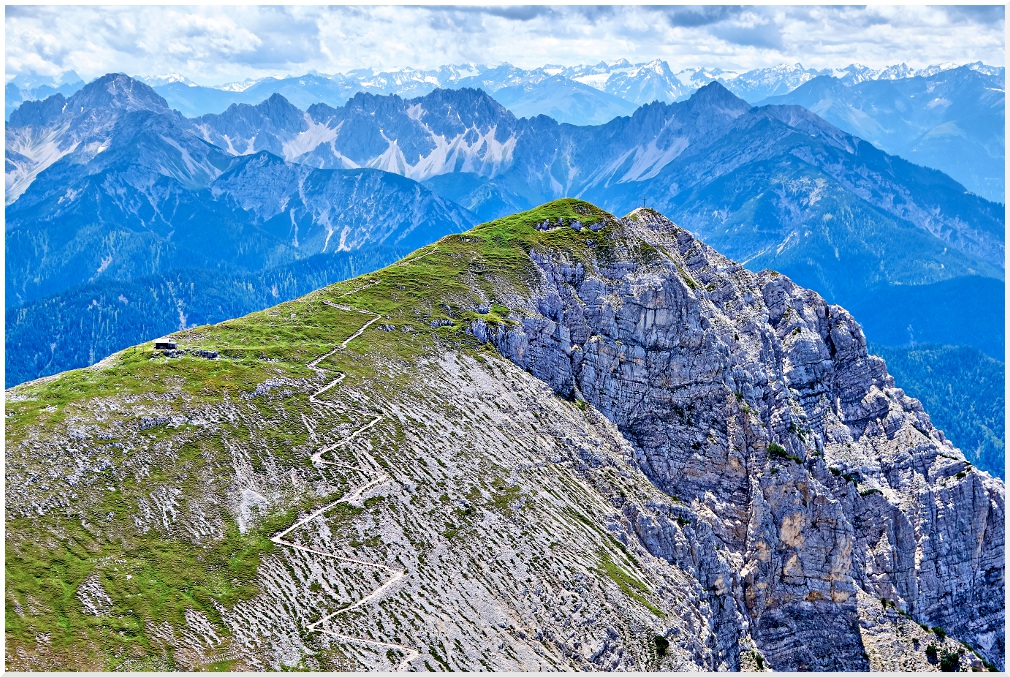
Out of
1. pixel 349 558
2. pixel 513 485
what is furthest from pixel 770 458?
pixel 349 558

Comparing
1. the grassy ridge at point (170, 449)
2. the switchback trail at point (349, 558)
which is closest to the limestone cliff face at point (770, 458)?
the grassy ridge at point (170, 449)

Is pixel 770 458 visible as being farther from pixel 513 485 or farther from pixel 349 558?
pixel 349 558

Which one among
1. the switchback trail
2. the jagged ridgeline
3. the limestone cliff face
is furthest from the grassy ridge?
the limestone cliff face

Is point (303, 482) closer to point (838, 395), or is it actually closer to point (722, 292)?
point (722, 292)

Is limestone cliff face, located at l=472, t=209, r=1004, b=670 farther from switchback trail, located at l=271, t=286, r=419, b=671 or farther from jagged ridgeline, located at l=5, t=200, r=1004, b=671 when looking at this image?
switchback trail, located at l=271, t=286, r=419, b=671

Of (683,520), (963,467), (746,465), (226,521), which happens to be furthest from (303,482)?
(963,467)

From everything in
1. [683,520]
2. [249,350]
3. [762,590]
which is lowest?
[762,590]

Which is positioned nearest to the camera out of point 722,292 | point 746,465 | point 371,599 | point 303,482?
point 371,599
